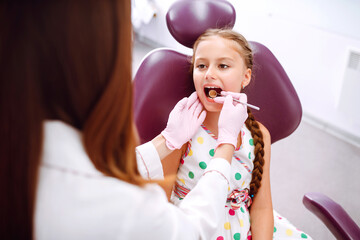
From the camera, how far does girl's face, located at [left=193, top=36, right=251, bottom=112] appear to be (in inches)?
41.3

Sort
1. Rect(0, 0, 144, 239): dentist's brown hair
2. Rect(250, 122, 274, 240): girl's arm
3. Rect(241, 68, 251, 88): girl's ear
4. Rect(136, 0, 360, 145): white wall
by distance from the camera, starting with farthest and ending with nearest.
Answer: Rect(136, 0, 360, 145): white wall, Rect(241, 68, 251, 88): girl's ear, Rect(250, 122, 274, 240): girl's arm, Rect(0, 0, 144, 239): dentist's brown hair

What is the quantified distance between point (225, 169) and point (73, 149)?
42 cm

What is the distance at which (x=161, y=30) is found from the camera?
3574 millimetres

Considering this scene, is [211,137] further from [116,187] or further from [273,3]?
[273,3]

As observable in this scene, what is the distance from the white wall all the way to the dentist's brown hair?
1944 mm

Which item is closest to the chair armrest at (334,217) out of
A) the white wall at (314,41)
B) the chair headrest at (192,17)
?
the chair headrest at (192,17)

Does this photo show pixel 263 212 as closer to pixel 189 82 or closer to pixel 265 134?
pixel 265 134

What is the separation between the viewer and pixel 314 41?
7.08ft

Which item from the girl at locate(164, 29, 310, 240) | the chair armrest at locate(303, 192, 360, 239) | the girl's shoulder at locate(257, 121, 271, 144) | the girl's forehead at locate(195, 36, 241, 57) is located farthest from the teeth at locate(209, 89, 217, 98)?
the chair armrest at locate(303, 192, 360, 239)

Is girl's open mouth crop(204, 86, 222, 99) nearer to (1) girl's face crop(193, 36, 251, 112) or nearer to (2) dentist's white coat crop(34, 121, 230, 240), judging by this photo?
(1) girl's face crop(193, 36, 251, 112)

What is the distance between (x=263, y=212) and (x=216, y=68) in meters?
0.52

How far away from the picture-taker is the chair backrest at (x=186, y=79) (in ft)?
3.58

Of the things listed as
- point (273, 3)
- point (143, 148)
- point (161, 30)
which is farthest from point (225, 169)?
point (161, 30)

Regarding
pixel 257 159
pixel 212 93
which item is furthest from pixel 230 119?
pixel 257 159
